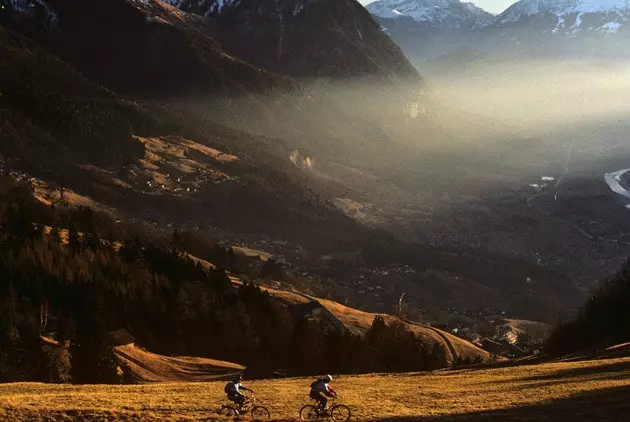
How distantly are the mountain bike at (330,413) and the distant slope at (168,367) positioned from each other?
47.2 meters

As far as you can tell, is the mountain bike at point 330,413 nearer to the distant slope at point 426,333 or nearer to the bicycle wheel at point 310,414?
the bicycle wheel at point 310,414

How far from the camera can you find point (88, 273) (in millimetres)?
109125

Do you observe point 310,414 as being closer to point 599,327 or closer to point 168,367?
point 168,367

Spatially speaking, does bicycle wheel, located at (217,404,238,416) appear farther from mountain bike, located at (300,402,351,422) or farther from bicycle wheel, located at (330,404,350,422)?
bicycle wheel, located at (330,404,350,422)

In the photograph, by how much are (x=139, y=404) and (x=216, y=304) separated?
75.7 metres

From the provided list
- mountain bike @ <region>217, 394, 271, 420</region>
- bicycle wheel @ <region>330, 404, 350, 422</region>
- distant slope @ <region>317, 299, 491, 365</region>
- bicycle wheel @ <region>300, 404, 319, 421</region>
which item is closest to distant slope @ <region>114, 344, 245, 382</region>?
mountain bike @ <region>217, 394, 271, 420</region>

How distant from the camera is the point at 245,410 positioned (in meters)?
34.7

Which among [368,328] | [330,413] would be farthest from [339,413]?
[368,328]

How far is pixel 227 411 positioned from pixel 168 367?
54.9 meters

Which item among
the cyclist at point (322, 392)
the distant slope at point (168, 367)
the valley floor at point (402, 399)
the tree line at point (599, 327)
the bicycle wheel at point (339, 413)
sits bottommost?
the distant slope at point (168, 367)

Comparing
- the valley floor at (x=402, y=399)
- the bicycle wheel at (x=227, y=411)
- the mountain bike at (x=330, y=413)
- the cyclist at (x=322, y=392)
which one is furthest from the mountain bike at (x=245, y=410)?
the cyclist at (x=322, y=392)

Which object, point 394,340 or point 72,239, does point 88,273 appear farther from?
point 394,340

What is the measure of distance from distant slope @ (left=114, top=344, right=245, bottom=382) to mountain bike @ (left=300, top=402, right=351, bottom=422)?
4724 centimetres

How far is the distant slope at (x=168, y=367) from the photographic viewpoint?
8112 cm
